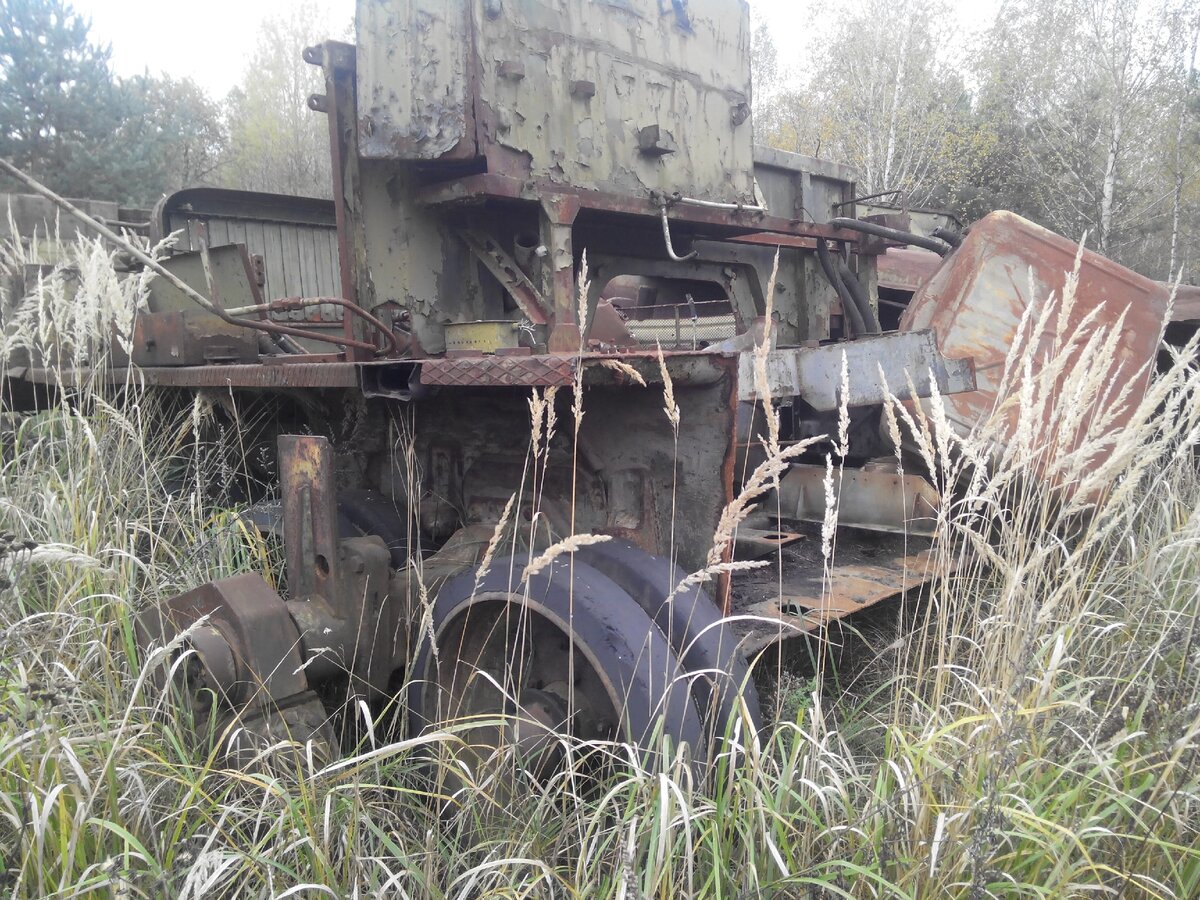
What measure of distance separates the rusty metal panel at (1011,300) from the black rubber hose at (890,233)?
0.83 meters

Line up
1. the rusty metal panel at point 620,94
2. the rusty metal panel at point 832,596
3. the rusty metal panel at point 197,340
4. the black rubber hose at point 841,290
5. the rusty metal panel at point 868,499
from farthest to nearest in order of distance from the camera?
the black rubber hose at point 841,290
the rusty metal panel at point 868,499
the rusty metal panel at point 197,340
the rusty metal panel at point 620,94
the rusty metal panel at point 832,596

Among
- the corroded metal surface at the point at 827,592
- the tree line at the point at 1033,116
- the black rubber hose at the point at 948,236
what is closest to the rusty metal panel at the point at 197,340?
the corroded metal surface at the point at 827,592

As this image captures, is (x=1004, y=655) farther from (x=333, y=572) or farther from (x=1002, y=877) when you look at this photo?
(x=333, y=572)

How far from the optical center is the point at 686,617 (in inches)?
78.9

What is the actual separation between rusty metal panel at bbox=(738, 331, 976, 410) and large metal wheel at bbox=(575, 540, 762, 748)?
2.17ft

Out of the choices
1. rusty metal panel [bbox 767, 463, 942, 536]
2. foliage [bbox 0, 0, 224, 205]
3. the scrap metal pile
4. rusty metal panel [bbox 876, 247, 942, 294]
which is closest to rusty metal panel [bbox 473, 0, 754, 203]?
the scrap metal pile

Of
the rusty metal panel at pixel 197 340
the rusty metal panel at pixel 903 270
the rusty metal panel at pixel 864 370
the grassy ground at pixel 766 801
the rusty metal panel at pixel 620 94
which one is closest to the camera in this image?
the grassy ground at pixel 766 801

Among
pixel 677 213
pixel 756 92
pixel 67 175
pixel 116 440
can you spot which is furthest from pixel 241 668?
pixel 756 92

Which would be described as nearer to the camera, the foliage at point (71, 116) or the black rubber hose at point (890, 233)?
the black rubber hose at point (890, 233)

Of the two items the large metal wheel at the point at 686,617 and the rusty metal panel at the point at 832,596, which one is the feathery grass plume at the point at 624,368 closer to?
the large metal wheel at the point at 686,617

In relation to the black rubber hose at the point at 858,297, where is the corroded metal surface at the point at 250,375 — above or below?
below

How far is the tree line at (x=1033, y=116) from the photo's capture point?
1612cm

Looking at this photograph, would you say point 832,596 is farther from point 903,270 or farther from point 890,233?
Answer: point 903,270

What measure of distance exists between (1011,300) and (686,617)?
7.14ft
